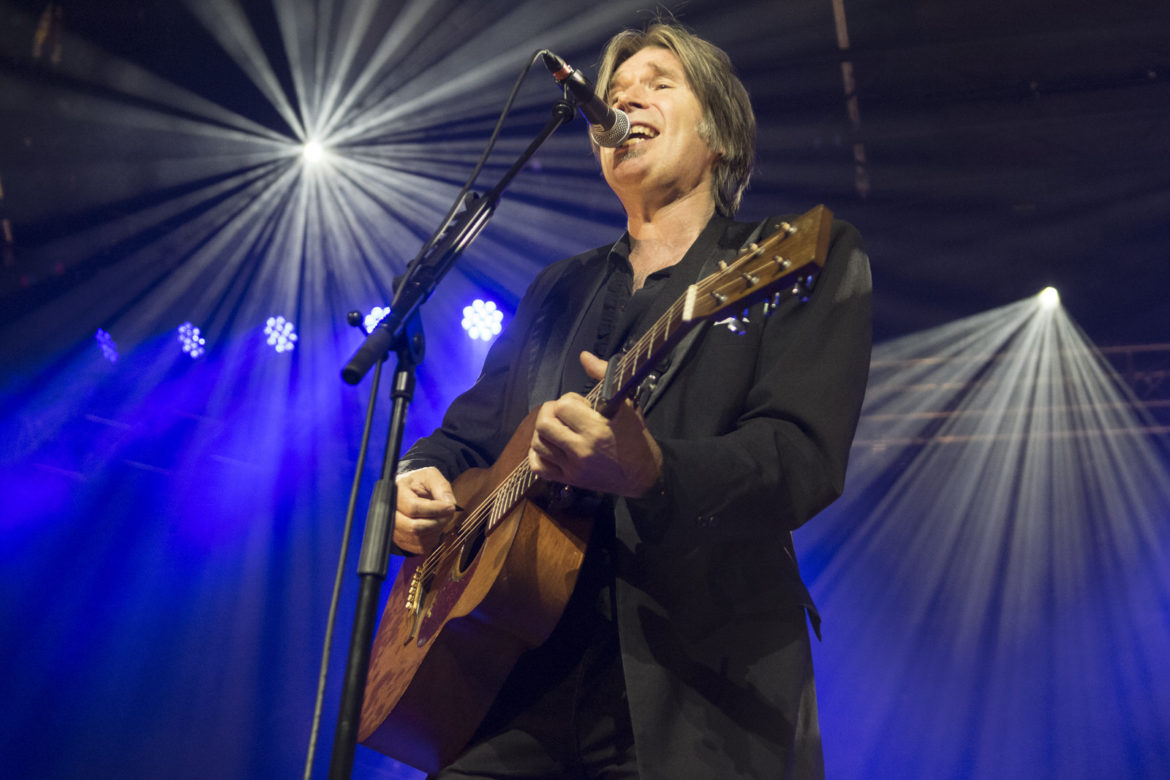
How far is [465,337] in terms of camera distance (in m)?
7.54

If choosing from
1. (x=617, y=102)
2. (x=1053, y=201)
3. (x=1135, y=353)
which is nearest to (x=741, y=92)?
(x=617, y=102)

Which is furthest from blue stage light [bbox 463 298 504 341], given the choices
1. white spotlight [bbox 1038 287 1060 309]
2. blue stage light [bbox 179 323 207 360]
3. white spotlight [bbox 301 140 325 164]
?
white spotlight [bbox 1038 287 1060 309]

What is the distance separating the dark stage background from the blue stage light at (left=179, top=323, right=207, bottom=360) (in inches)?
5.6

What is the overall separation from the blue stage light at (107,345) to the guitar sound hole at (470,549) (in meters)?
5.98

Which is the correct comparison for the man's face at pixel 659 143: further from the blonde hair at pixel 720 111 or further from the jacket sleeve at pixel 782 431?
the jacket sleeve at pixel 782 431

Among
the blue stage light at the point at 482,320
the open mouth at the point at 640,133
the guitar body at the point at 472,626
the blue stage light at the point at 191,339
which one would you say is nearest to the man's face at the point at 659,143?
the open mouth at the point at 640,133

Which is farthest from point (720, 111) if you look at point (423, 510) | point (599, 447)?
point (599, 447)

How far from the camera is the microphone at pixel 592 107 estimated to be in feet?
6.87

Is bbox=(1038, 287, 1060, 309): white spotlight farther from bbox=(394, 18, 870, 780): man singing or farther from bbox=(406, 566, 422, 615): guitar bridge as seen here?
bbox=(406, 566, 422, 615): guitar bridge

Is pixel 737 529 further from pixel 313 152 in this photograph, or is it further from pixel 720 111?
pixel 313 152

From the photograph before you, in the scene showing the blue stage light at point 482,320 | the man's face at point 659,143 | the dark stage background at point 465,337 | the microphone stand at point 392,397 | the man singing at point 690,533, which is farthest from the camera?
the blue stage light at point 482,320

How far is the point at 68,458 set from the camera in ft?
21.8

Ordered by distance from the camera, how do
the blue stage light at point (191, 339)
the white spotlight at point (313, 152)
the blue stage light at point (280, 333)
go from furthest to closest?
the blue stage light at point (280, 333)
the blue stage light at point (191, 339)
the white spotlight at point (313, 152)

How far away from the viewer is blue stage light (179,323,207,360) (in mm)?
7035
